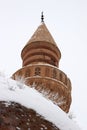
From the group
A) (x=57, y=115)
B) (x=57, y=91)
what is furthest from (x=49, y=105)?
(x=57, y=91)

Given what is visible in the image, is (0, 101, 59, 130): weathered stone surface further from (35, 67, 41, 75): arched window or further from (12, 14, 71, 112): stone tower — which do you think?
(35, 67, 41, 75): arched window

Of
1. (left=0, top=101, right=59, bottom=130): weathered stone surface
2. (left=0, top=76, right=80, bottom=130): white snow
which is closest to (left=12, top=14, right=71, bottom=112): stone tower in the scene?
(left=0, top=76, right=80, bottom=130): white snow

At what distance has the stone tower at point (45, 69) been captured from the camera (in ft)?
62.0

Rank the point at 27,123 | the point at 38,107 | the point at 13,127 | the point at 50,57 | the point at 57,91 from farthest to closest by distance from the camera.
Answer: the point at 50,57 < the point at 57,91 < the point at 38,107 < the point at 27,123 < the point at 13,127

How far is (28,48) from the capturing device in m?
22.0

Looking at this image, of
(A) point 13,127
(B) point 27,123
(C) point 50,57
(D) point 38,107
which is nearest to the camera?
(A) point 13,127

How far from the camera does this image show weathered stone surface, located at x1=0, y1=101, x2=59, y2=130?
6.95 meters

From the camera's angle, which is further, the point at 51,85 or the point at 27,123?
the point at 51,85

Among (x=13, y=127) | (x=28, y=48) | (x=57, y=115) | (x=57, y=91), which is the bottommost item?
(x=13, y=127)

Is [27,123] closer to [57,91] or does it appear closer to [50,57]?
[57,91]

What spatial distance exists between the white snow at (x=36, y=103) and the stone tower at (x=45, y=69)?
28.2 feet

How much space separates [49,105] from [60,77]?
37.6ft

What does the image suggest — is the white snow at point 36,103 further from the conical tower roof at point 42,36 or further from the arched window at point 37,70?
the conical tower roof at point 42,36

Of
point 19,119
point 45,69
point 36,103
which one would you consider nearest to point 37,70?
point 45,69
